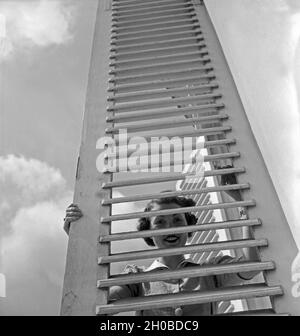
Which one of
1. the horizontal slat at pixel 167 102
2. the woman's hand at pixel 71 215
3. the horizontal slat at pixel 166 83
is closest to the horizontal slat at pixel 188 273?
the woman's hand at pixel 71 215

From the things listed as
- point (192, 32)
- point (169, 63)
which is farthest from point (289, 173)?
point (192, 32)

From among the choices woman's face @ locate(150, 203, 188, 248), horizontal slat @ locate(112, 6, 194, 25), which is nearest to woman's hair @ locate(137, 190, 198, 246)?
woman's face @ locate(150, 203, 188, 248)

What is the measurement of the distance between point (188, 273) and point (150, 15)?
1.82m

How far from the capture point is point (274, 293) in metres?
1.19

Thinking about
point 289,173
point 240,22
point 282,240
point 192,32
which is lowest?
point 282,240

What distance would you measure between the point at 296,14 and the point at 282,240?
684 millimetres

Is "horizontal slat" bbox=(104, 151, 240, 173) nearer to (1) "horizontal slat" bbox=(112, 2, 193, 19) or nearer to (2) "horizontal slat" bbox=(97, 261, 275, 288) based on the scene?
(2) "horizontal slat" bbox=(97, 261, 275, 288)

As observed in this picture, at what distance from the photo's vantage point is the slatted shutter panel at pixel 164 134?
1250 millimetres

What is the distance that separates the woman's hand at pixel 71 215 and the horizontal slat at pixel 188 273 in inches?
10.2

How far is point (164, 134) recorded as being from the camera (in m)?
1.73

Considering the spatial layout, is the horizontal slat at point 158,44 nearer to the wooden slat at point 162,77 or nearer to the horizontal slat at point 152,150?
the wooden slat at point 162,77

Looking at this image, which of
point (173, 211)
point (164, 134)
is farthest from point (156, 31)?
point (173, 211)
